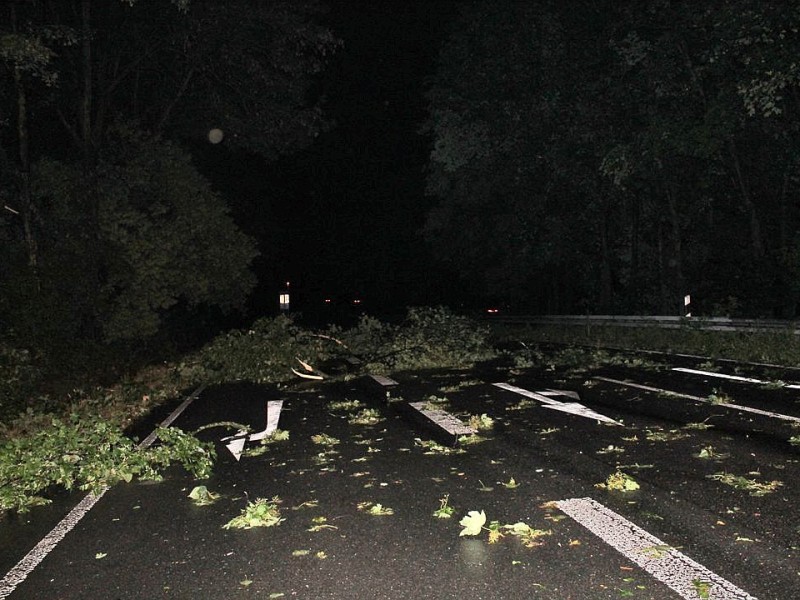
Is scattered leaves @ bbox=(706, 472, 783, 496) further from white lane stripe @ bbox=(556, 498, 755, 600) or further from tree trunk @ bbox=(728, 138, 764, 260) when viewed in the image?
tree trunk @ bbox=(728, 138, 764, 260)

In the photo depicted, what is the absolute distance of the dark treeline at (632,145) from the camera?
1936 centimetres

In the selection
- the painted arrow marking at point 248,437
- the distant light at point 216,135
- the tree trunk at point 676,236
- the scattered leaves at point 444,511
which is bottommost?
the painted arrow marking at point 248,437

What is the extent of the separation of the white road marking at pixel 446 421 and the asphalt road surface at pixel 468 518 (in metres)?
0.14

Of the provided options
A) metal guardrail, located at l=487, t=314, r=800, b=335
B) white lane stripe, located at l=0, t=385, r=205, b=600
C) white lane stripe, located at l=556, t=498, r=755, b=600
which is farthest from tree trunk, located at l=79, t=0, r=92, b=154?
white lane stripe, located at l=556, t=498, r=755, b=600

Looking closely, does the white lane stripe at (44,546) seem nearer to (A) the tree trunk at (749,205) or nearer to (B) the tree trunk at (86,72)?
(B) the tree trunk at (86,72)

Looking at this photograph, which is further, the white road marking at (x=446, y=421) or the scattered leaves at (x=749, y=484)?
the white road marking at (x=446, y=421)

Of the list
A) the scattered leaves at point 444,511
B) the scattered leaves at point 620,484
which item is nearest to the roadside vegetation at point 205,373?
the scattered leaves at point 444,511

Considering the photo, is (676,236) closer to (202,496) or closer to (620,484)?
(620,484)

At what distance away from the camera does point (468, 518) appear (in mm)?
4566

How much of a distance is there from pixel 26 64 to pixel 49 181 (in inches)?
203

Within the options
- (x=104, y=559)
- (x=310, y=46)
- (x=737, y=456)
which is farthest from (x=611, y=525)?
(x=310, y=46)

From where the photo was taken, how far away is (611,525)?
452 cm

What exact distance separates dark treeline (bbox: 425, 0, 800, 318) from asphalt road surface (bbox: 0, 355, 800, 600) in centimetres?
1254

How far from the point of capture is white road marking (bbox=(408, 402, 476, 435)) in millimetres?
7902
